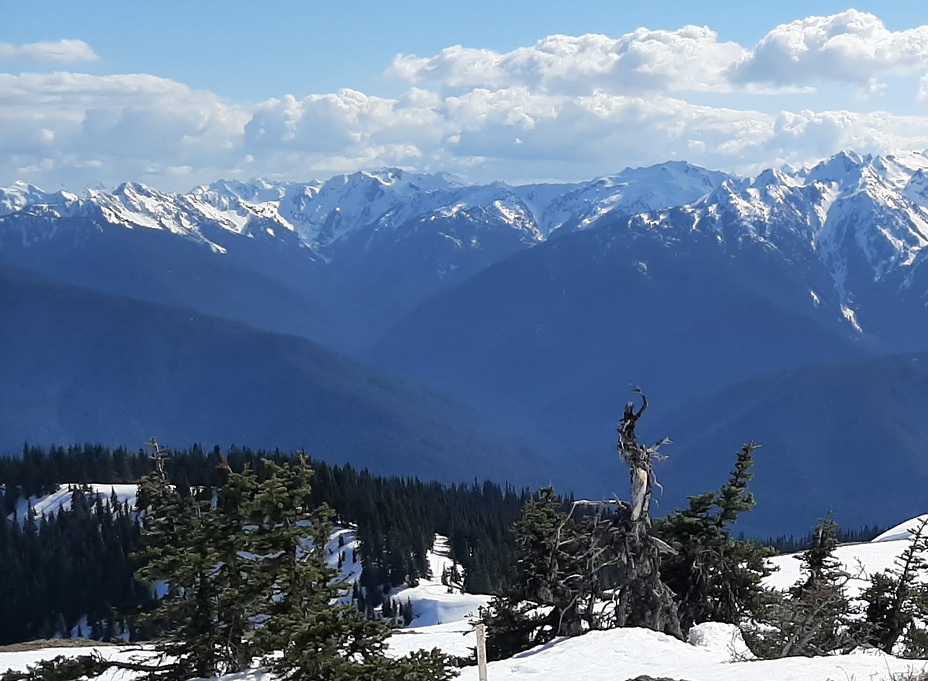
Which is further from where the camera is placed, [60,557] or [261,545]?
[60,557]

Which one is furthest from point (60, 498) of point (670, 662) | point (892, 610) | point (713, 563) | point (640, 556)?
point (670, 662)

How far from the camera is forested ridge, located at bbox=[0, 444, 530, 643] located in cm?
9750

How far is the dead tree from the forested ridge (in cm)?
6310

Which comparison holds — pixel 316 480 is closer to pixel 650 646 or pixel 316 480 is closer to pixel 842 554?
pixel 842 554

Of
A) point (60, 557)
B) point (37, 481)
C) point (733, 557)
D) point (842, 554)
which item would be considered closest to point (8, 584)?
point (60, 557)

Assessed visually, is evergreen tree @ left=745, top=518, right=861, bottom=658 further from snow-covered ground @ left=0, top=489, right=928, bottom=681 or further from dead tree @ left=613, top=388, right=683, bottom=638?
dead tree @ left=613, top=388, right=683, bottom=638

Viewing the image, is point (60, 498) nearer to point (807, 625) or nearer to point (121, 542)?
point (121, 542)

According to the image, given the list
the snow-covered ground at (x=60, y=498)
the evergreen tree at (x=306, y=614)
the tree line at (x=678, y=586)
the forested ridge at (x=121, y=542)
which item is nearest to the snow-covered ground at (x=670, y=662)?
the tree line at (x=678, y=586)

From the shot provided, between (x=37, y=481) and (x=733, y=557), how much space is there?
12049 cm

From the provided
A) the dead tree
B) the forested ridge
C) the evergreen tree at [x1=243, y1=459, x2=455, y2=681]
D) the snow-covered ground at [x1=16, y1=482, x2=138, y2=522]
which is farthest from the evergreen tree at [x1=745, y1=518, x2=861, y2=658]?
the snow-covered ground at [x1=16, y1=482, x2=138, y2=522]

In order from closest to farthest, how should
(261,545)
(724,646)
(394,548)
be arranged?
(261,545) → (724,646) → (394,548)

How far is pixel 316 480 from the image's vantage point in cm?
11069

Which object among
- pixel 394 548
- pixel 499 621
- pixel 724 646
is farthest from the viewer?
pixel 394 548

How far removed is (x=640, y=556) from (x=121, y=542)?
92159 mm
